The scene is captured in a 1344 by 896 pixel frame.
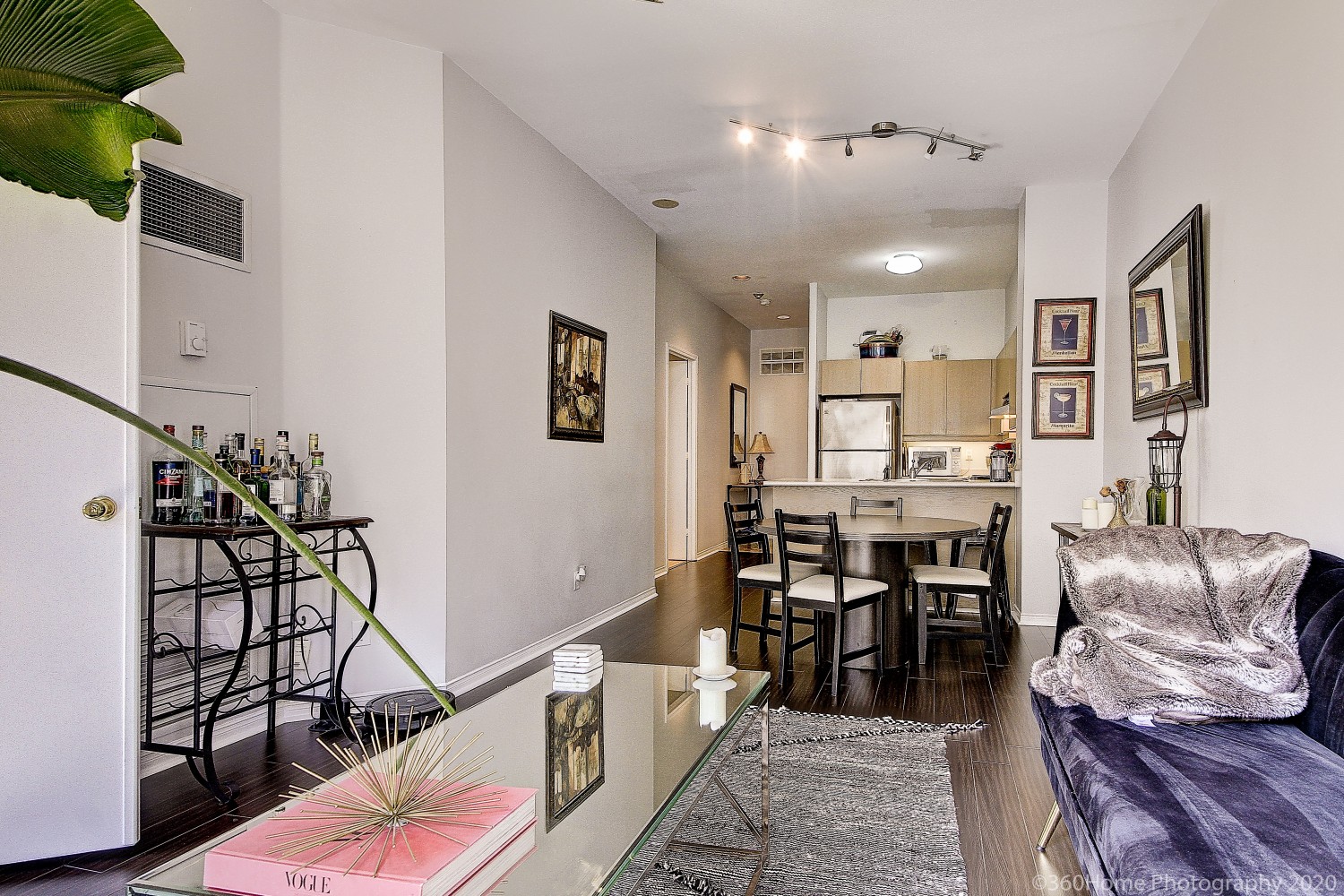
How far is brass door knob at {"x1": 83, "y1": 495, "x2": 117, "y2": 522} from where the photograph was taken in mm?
2180

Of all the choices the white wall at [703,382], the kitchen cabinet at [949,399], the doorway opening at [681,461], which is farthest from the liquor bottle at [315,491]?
the kitchen cabinet at [949,399]

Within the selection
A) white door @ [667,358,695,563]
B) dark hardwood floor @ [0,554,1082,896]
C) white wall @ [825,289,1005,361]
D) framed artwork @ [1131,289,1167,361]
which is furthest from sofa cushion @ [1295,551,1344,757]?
white wall @ [825,289,1005,361]

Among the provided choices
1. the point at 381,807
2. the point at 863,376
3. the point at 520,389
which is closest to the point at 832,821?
the point at 381,807

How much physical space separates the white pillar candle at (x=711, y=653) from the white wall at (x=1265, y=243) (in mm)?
1620

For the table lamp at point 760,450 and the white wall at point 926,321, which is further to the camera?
the table lamp at point 760,450

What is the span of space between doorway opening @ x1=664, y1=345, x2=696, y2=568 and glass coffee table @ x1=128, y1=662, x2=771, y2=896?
588cm

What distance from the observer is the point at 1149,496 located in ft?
11.5

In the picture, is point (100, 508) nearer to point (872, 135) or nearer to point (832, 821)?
point (832, 821)

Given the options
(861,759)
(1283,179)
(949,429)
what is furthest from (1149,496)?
(949,429)

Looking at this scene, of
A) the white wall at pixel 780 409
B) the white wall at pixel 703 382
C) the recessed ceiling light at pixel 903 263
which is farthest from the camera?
the white wall at pixel 780 409

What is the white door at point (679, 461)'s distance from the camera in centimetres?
832

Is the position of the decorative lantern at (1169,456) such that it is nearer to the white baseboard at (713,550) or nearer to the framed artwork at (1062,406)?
the framed artwork at (1062,406)

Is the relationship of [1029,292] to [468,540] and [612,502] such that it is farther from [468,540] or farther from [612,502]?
[468,540]

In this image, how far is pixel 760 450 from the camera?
1007cm
